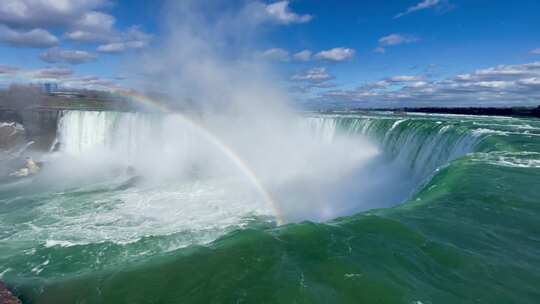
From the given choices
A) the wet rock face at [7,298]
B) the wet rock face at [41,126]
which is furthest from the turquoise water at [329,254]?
the wet rock face at [41,126]

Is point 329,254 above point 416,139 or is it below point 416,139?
below

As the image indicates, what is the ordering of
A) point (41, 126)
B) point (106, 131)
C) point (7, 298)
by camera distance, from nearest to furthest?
point (7, 298) < point (106, 131) < point (41, 126)

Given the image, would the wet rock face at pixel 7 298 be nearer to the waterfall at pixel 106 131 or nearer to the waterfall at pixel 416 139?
the waterfall at pixel 416 139

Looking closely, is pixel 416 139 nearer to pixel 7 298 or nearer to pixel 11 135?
pixel 7 298

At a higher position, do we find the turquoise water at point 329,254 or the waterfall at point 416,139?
the waterfall at point 416,139

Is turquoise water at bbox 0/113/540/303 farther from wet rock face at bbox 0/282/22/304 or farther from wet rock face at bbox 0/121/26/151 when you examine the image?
wet rock face at bbox 0/121/26/151

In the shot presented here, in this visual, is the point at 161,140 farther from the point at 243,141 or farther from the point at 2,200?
the point at 2,200

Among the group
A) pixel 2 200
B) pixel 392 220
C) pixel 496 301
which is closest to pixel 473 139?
pixel 392 220

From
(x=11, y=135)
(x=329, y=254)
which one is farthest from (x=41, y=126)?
(x=329, y=254)

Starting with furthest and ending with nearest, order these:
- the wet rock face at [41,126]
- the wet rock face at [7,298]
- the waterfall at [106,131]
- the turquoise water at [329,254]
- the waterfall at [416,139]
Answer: the wet rock face at [41,126], the waterfall at [106,131], the waterfall at [416,139], the turquoise water at [329,254], the wet rock face at [7,298]

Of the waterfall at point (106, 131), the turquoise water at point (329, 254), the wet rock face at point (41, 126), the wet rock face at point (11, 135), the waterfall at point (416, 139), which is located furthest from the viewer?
the wet rock face at point (41, 126)
